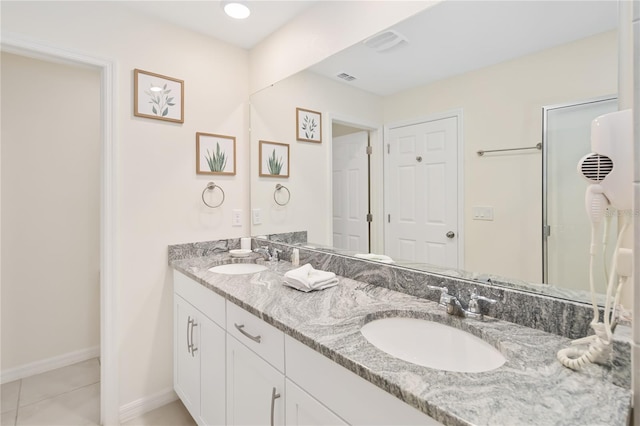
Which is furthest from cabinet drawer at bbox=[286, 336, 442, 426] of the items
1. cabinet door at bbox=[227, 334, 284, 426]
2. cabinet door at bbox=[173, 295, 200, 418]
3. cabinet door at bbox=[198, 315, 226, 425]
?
cabinet door at bbox=[173, 295, 200, 418]

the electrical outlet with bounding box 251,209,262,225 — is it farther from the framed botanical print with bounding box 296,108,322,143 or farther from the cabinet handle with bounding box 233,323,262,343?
the cabinet handle with bounding box 233,323,262,343

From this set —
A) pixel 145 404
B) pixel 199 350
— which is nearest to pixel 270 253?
pixel 199 350

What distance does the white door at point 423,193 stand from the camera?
125 centimetres

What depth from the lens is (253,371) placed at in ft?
3.98

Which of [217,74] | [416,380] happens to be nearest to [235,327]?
[416,380]

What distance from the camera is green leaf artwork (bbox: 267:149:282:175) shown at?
88.3 inches

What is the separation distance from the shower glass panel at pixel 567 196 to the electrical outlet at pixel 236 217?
6.12 ft

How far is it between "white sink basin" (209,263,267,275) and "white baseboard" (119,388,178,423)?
0.87 m

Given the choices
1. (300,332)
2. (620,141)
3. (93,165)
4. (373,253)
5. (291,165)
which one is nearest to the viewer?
(620,141)

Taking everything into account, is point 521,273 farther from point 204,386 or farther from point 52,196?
point 52,196

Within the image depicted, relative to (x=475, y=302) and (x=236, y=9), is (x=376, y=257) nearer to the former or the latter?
(x=475, y=302)

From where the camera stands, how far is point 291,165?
2.16 metres

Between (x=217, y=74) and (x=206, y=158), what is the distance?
1.98 ft

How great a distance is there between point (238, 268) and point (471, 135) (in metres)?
1.51
